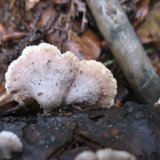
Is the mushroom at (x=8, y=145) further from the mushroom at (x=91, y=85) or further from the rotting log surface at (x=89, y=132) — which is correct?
the mushroom at (x=91, y=85)

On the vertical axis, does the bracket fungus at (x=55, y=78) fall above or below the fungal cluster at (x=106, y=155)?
above

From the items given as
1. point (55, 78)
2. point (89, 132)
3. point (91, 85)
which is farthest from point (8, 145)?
point (91, 85)

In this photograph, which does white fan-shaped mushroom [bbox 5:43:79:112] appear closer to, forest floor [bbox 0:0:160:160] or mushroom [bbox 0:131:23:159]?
forest floor [bbox 0:0:160:160]

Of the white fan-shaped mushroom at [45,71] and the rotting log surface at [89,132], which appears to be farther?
the white fan-shaped mushroom at [45,71]

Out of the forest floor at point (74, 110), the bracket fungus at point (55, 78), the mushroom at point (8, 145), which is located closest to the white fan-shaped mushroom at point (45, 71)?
the bracket fungus at point (55, 78)

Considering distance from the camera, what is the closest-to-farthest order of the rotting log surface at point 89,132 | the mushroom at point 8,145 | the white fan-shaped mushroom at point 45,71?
the mushroom at point 8,145 → the rotting log surface at point 89,132 → the white fan-shaped mushroom at point 45,71

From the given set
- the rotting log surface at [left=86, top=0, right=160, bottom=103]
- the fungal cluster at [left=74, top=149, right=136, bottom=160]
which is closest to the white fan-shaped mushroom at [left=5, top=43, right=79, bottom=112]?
the fungal cluster at [left=74, top=149, right=136, bottom=160]
